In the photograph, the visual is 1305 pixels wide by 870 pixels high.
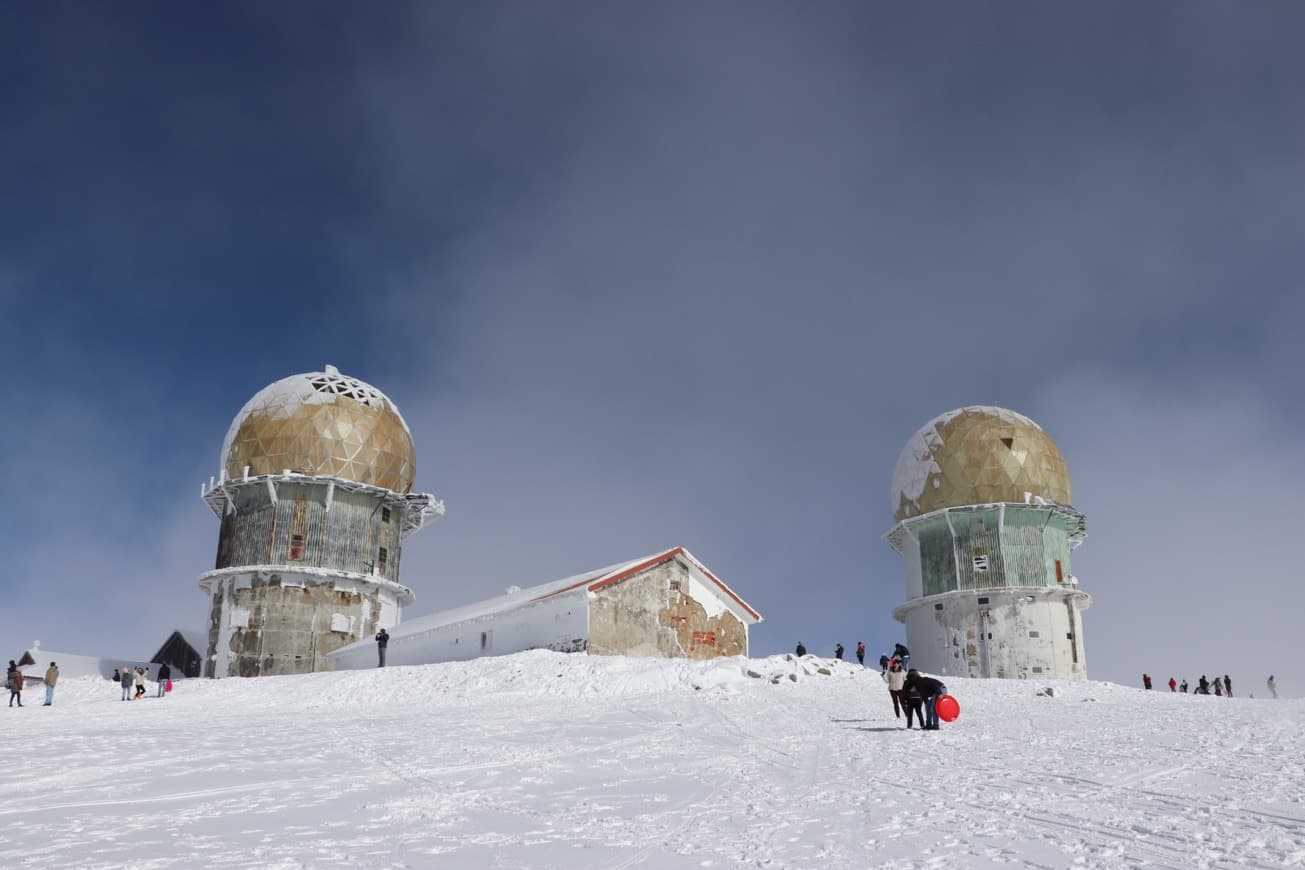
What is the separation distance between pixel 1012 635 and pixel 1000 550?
3.64m

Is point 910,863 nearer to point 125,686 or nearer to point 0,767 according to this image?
point 0,767

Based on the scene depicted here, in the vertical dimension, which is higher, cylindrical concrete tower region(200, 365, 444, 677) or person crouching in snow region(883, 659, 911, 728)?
cylindrical concrete tower region(200, 365, 444, 677)

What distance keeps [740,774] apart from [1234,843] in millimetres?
4788


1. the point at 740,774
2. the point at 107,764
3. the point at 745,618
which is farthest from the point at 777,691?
the point at 107,764

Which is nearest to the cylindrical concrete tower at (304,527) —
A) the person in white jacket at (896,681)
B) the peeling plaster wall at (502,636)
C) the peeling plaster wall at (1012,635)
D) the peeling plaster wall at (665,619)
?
the peeling plaster wall at (502,636)

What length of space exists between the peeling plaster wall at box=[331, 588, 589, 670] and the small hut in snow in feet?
0.10

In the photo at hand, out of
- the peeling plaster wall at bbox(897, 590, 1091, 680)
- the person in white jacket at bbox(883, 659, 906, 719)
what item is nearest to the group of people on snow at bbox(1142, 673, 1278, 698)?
the peeling plaster wall at bbox(897, 590, 1091, 680)

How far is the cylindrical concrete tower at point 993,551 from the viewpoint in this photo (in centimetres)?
4125

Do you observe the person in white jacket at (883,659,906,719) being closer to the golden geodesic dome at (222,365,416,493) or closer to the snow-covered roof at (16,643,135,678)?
the golden geodesic dome at (222,365,416,493)

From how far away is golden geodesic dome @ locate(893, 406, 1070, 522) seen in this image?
42406 millimetres

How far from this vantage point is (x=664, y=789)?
9.12 meters

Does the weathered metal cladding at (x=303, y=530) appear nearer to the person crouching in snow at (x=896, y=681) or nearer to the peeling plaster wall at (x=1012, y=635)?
the peeling plaster wall at (x=1012, y=635)

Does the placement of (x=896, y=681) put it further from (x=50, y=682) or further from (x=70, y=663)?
(x=70, y=663)

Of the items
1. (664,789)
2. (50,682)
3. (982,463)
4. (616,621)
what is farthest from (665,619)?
(664,789)
